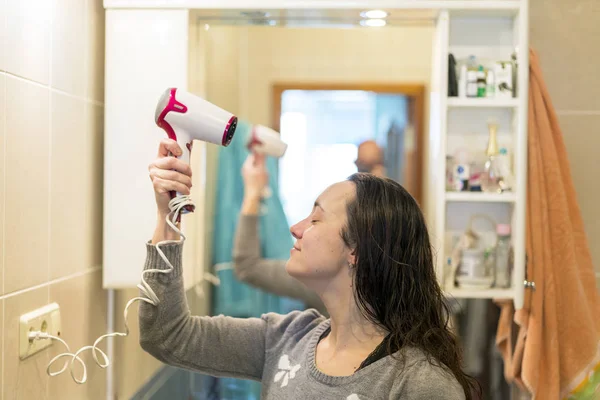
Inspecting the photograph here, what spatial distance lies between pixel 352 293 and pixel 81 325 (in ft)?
1.99

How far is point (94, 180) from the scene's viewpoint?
1.53m

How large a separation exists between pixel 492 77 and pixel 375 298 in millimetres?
597

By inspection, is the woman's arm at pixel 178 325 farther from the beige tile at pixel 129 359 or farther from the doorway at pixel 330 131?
the doorway at pixel 330 131

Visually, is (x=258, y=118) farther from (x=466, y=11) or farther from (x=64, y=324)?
(x=64, y=324)

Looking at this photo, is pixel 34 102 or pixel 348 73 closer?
pixel 34 102

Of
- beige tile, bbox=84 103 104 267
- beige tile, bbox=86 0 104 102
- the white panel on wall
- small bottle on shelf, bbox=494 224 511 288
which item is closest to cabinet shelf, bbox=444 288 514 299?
small bottle on shelf, bbox=494 224 511 288

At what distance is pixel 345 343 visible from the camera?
1.23 metres

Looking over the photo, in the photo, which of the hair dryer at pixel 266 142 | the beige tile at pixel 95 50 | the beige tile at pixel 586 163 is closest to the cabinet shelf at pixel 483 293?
the beige tile at pixel 586 163

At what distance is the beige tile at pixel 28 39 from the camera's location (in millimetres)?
1104

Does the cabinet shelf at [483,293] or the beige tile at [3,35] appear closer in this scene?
the beige tile at [3,35]

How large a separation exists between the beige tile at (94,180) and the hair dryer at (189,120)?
0.34 metres

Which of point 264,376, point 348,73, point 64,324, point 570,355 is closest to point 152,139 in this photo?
point 64,324

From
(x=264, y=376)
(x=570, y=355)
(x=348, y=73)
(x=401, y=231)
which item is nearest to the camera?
(x=401, y=231)

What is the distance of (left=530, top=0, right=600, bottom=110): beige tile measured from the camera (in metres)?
1.63
